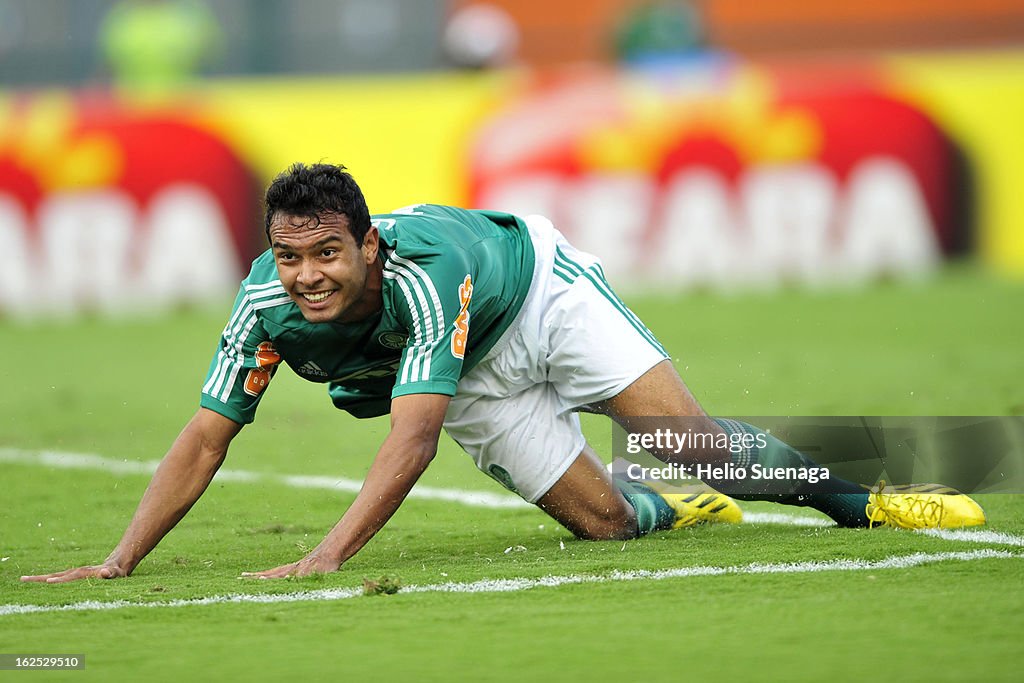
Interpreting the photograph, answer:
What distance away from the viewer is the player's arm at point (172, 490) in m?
5.65

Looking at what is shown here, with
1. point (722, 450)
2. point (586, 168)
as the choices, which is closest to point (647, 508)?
point (722, 450)

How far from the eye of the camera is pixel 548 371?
20.3 feet

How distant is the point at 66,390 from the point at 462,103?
5.82 m

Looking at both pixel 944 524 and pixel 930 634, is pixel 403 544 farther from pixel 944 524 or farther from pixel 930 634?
pixel 930 634

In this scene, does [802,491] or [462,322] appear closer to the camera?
[462,322]

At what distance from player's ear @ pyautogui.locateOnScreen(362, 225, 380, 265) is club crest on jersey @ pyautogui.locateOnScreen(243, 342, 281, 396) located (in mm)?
517

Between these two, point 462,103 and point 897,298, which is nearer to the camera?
point 897,298

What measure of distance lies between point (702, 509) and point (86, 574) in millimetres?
2376

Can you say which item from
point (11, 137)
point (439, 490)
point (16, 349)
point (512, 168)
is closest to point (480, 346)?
point (439, 490)

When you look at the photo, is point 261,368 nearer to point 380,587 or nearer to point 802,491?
point 380,587

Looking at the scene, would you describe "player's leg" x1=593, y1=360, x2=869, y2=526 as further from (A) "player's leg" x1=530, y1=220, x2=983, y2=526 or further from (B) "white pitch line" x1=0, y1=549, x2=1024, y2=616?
(B) "white pitch line" x1=0, y1=549, x2=1024, y2=616

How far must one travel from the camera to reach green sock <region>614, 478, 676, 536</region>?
20.9ft

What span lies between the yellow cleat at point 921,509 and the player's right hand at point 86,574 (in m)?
2.66

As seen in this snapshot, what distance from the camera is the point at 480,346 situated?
5.94 m
